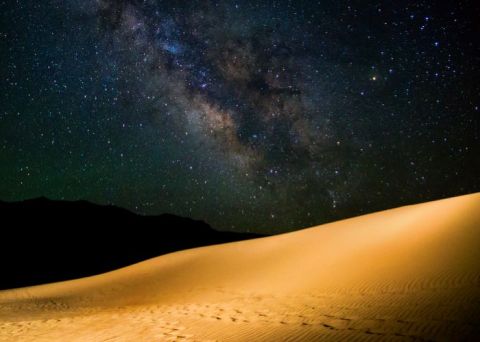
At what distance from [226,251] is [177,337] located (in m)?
16.0

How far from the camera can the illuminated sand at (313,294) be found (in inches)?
238

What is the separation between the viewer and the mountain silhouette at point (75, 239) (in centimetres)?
5047

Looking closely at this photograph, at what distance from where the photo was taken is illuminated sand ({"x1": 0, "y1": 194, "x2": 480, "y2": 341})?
19.8 ft

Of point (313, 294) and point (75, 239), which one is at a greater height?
point (75, 239)

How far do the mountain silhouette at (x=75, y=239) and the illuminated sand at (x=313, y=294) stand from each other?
36135 mm

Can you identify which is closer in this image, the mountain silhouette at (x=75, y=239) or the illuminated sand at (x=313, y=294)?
the illuminated sand at (x=313, y=294)

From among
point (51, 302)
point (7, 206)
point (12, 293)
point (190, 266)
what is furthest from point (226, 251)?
point (7, 206)

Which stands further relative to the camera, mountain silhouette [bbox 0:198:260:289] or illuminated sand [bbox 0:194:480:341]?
mountain silhouette [bbox 0:198:260:289]

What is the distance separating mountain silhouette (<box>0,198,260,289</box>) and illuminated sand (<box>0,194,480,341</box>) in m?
36.1

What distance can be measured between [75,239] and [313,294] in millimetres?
68373

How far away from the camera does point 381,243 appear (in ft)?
43.2

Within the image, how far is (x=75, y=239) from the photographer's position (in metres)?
66.6

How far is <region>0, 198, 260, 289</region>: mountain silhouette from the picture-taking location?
50469 mm

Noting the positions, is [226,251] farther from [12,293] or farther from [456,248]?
[456,248]
